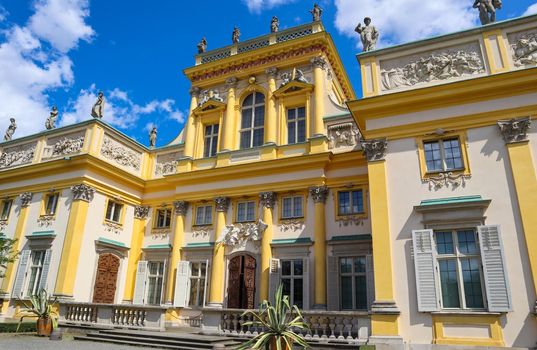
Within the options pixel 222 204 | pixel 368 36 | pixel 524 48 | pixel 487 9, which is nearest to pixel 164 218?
pixel 222 204

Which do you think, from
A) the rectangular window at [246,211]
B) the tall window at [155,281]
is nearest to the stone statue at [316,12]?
the rectangular window at [246,211]

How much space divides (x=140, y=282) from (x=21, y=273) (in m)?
5.84

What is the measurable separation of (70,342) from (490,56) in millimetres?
17422

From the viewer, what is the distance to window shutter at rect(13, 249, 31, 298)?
1931 cm

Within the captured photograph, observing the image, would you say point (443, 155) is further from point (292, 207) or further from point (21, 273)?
point (21, 273)

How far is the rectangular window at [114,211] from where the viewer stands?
21.1 m

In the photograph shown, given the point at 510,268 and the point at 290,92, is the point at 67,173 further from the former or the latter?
the point at 510,268

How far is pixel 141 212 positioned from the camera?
73.7 feet

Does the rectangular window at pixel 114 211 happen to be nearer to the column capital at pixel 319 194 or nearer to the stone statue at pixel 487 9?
the column capital at pixel 319 194

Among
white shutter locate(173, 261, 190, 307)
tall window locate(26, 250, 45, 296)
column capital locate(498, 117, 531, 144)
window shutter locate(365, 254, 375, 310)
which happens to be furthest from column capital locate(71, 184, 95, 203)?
column capital locate(498, 117, 531, 144)

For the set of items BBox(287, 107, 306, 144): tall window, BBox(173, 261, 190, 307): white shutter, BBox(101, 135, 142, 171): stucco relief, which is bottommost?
BBox(173, 261, 190, 307): white shutter

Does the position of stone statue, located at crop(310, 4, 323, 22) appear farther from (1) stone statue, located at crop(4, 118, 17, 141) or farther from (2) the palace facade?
(1) stone statue, located at crop(4, 118, 17, 141)

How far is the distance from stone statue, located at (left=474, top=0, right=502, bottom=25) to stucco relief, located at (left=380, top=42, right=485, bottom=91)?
1.28 metres

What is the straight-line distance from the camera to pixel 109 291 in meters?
20.1
